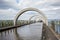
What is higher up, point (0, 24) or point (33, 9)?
point (33, 9)

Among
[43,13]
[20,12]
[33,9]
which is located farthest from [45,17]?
[20,12]

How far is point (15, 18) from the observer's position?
3731cm

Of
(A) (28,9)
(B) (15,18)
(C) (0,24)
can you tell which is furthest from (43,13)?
(C) (0,24)

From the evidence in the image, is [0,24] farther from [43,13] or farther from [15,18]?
[43,13]

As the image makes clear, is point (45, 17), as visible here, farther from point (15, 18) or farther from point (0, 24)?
point (0, 24)

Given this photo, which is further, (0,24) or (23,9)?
(23,9)

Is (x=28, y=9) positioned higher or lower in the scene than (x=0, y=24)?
higher

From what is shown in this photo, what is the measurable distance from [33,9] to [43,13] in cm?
331

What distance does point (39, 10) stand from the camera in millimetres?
38062

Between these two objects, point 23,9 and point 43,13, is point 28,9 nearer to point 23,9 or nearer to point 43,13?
point 23,9

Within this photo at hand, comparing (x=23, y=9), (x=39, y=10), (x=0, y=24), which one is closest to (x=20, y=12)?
(x=23, y=9)

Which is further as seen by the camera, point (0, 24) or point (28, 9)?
point (28, 9)

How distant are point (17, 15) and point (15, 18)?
2.89 feet

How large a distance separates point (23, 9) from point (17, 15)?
6.91 ft
